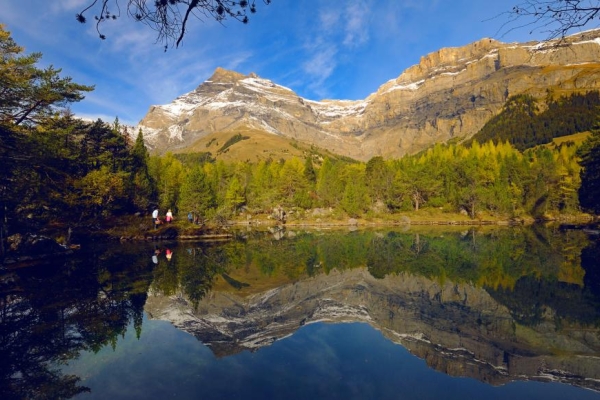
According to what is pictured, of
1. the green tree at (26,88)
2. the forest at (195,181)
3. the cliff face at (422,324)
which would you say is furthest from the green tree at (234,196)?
the cliff face at (422,324)

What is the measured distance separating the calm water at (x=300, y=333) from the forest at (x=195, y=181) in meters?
10.8

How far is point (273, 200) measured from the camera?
324 feet

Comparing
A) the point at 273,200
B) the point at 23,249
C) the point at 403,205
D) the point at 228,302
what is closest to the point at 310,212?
the point at 273,200

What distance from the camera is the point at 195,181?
69.3m

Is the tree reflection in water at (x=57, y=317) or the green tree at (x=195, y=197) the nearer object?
the tree reflection in water at (x=57, y=317)

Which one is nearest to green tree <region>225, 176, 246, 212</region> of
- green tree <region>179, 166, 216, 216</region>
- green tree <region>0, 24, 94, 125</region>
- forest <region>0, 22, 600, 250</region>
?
forest <region>0, 22, 600, 250</region>

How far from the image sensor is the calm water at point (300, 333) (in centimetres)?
1001

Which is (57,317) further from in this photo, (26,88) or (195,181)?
(195,181)

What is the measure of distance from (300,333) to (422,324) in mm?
5259

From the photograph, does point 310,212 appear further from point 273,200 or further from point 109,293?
point 109,293

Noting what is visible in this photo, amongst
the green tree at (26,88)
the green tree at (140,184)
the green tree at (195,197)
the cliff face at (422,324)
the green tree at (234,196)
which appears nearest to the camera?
the cliff face at (422,324)

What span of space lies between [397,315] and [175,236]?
43.0 m

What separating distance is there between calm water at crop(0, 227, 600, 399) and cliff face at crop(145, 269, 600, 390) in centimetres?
7

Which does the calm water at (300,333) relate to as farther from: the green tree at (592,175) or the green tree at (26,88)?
the green tree at (592,175)
